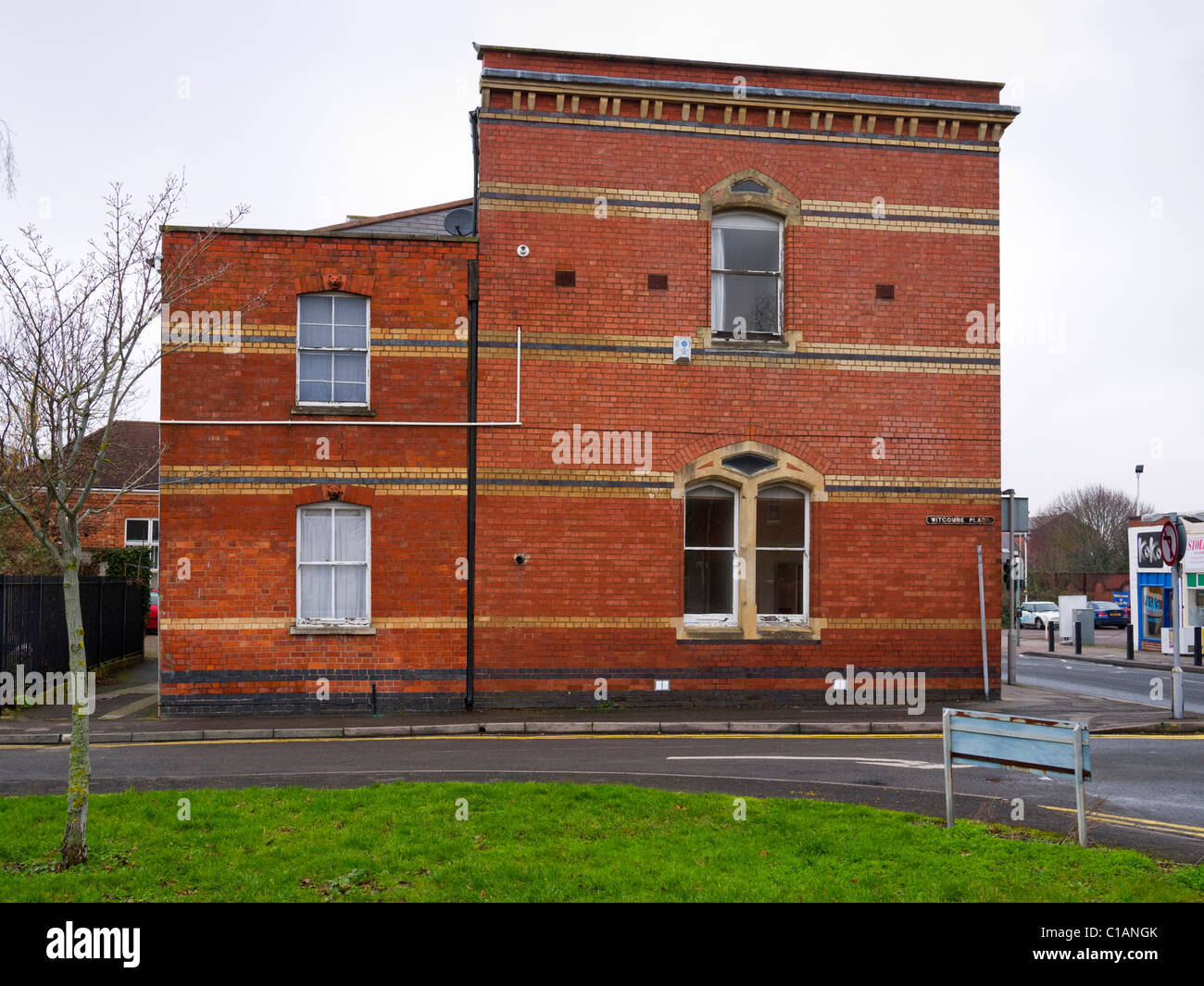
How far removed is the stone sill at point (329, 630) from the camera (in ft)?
47.1

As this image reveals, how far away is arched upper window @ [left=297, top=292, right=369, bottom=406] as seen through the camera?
14703mm

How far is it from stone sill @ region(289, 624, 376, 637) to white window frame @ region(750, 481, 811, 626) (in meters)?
6.17

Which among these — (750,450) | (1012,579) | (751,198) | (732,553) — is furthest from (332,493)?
(1012,579)

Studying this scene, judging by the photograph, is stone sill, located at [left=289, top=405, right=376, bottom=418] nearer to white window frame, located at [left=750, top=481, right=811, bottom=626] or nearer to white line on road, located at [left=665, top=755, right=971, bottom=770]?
white window frame, located at [left=750, top=481, right=811, bottom=626]

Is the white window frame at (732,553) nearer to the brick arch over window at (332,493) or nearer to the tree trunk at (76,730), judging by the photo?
the brick arch over window at (332,493)

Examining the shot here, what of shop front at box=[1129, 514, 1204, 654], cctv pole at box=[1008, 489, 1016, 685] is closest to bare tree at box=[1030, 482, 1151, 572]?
shop front at box=[1129, 514, 1204, 654]

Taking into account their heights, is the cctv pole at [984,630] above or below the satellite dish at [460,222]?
below

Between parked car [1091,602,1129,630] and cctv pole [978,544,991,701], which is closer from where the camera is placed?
cctv pole [978,544,991,701]

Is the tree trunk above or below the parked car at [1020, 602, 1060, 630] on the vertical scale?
above

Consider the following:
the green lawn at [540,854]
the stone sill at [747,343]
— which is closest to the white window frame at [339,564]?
the stone sill at [747,343]

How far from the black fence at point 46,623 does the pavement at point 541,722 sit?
1524 millimetres

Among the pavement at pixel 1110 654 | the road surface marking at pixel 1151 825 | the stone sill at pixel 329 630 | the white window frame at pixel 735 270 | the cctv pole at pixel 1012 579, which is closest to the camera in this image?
the road surface marking at pixel 1151 825

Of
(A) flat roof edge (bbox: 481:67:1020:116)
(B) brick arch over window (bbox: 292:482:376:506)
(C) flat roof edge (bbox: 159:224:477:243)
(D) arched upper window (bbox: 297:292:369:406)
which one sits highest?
(A) flat roof edge (bbox: 481:67:1020:116)
